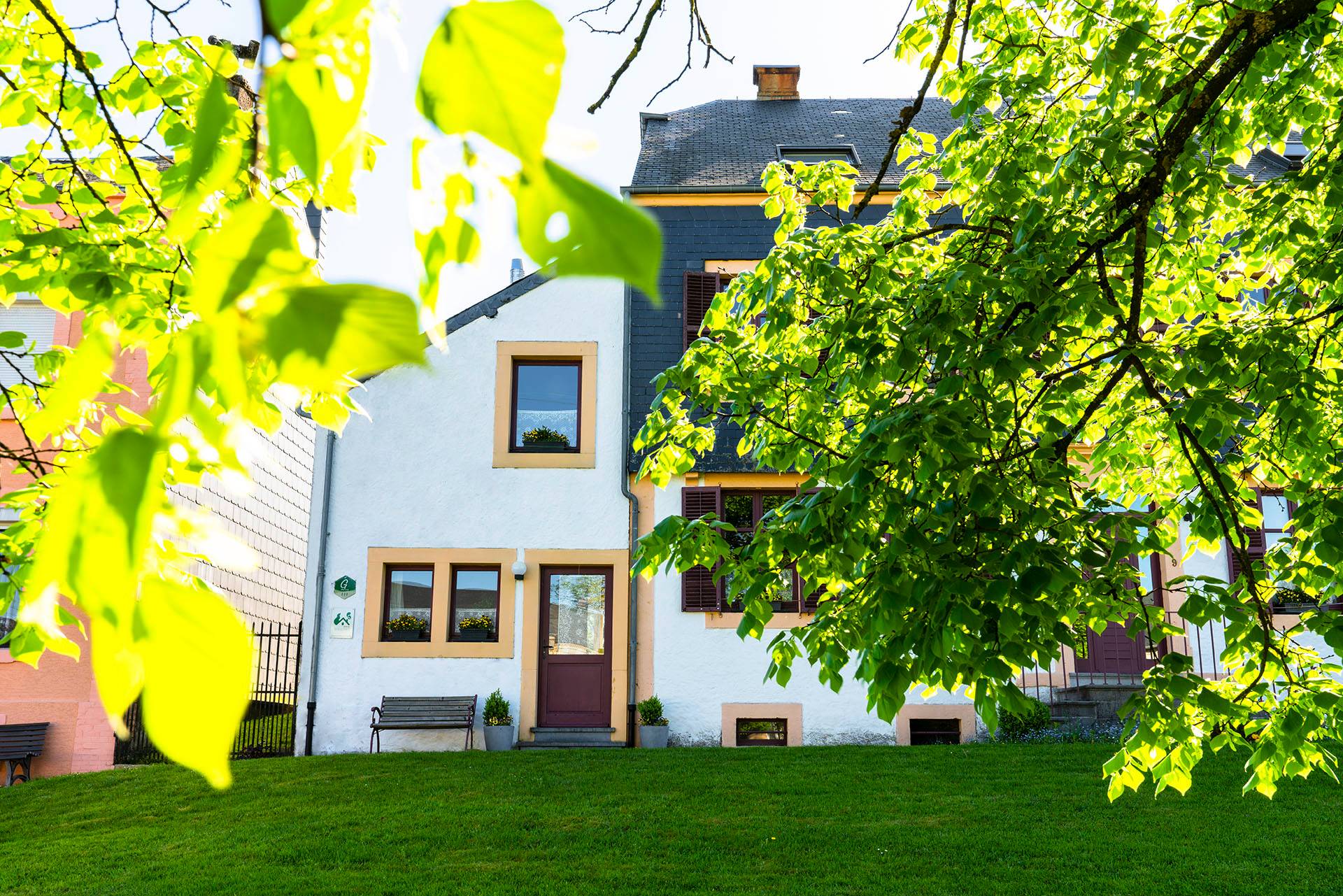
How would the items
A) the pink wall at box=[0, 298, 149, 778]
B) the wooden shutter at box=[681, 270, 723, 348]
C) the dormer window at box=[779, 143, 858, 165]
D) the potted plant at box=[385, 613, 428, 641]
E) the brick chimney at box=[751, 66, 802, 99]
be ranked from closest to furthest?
the pink wall at box=[0, 298, 149, 778]
the potted plant at box=[385, 613, 428, 641]
the wooden shutter at box=[681, 270, 723, 348]
the dormer window at box=[779, 143, 858, 165]
the brick chimney at box=[751, 66, 802, 99]

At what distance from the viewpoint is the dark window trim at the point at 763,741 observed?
11375mm

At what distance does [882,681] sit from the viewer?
134 inches

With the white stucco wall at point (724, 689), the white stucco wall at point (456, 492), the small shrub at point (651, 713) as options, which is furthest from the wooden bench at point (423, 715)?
the white stucco wall at point (724, 689)

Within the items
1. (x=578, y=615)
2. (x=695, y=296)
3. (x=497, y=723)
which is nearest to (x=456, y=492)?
(x=578, y=615)

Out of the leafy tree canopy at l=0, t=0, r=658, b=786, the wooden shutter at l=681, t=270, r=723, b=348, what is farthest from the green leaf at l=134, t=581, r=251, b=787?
the wooden shutter at l=681, t=270, r=723, b=348

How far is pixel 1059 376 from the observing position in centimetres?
445

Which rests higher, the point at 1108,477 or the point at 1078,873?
the point at 1108,477

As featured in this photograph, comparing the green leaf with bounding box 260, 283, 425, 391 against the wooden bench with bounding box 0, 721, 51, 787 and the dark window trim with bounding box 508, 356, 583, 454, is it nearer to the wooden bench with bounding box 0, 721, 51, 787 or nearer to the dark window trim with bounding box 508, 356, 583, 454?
the dark window trim with bounding box 508, 356, 583, 454

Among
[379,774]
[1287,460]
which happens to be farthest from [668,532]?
[379,774]

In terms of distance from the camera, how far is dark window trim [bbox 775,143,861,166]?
14.3 metres

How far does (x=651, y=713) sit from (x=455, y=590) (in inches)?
108

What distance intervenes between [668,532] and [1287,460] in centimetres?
320

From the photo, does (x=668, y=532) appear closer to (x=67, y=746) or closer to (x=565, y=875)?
(x=565, y=875)

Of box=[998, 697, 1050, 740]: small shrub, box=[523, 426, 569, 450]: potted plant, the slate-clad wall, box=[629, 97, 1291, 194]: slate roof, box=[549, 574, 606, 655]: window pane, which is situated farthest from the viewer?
box=[629, 97, 1291, 194]: slate roof
